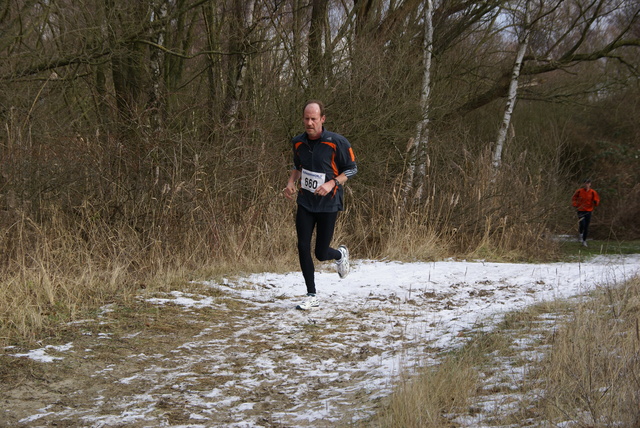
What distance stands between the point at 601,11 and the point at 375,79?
8280 mm

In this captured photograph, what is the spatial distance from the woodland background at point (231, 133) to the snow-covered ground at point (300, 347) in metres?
1.14

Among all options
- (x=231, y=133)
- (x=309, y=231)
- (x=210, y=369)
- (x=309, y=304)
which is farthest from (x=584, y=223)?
(x=210, y=369)

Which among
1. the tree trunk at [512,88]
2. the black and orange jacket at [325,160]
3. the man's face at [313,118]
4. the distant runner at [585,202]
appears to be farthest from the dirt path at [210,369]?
the distant runner at [585,202]

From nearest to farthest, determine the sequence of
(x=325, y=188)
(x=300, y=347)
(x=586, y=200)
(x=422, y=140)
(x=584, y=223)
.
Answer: (x=300, y=347), (x=325, y=188), (x=422, y=140), (x=586, y=200), (x=584, y=223)

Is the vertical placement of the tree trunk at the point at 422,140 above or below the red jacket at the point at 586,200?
above

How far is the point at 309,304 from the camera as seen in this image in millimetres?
6203

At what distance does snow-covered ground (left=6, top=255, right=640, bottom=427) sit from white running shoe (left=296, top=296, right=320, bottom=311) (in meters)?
0.05

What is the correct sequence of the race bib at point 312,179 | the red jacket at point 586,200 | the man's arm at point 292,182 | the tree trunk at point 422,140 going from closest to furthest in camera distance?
1. the race bib at point 312,179
2. the man's arm at point 292,182
3. the tree trunk at point 422,140
4. the red jacket at point 586,200

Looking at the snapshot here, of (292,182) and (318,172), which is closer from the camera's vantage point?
(318,172)

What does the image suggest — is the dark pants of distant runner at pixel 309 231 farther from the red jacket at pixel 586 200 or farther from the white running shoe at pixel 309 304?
the red jacket at pixel 586 200

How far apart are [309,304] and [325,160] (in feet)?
4.56

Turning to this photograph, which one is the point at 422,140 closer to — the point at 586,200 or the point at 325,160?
the point at 586,200

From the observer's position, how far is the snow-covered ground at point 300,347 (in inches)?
144

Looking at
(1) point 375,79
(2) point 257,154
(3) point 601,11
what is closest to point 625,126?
(3) point 601,11
